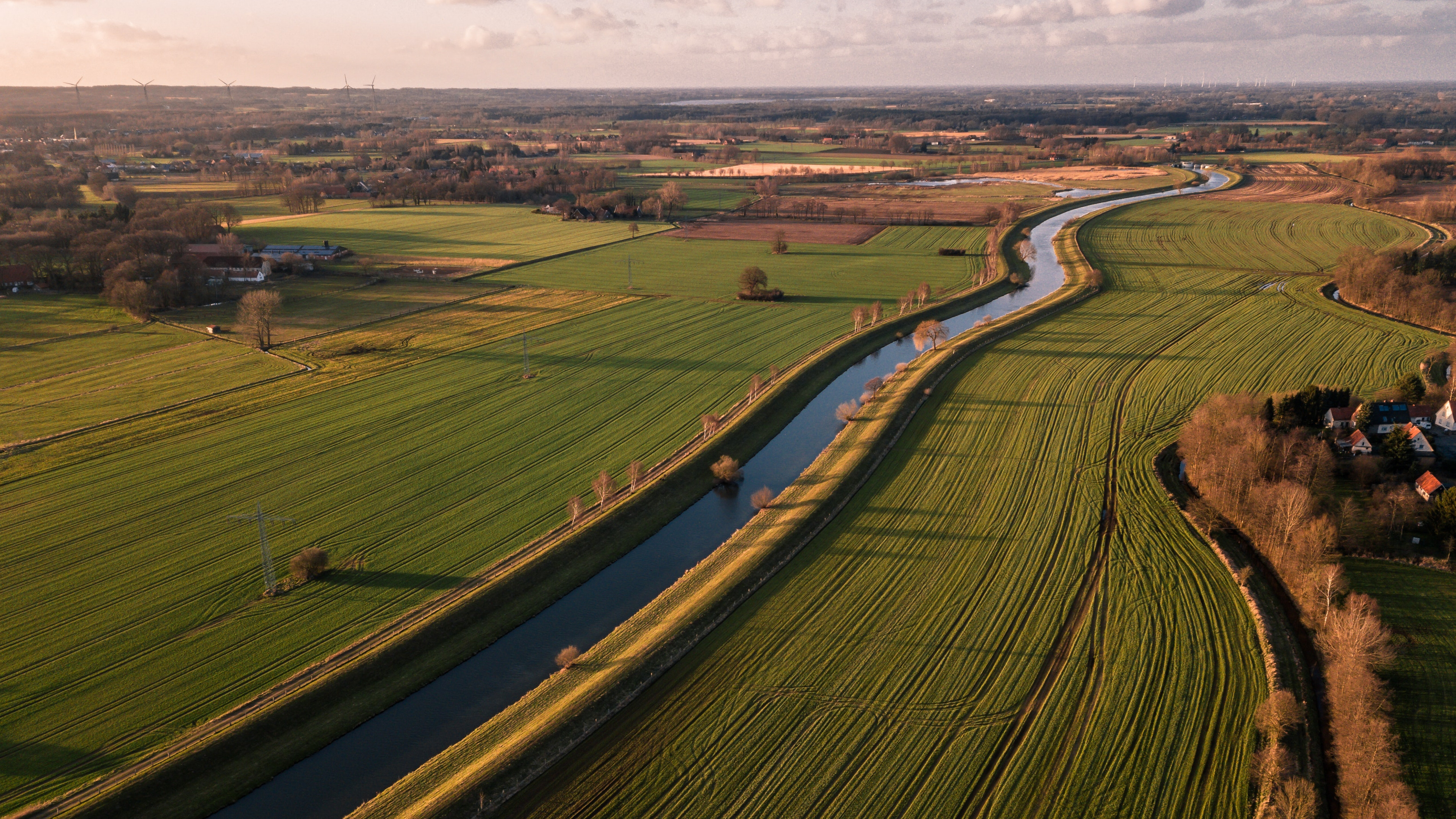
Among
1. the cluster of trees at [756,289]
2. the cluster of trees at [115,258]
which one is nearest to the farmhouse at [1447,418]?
the cluster of trees at [756,289]

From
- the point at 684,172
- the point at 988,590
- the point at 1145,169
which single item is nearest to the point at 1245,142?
the point at 1145,169

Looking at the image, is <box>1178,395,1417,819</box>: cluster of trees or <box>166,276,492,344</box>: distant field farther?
<box>166,276,492,344</box>: distant field

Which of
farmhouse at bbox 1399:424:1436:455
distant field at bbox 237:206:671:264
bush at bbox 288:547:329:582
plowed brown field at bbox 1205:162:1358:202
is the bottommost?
bush at bbox 288:547:329:582

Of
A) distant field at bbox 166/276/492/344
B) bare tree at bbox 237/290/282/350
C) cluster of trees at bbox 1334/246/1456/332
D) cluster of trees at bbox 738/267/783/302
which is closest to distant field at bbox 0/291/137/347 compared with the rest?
distant field at bbox 166/276/492/344

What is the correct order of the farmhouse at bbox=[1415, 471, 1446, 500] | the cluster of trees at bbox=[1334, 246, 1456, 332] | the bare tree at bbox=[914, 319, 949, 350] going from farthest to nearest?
1. the cluster of trees at bbox=[1334, 246, 1456, 332]
2. the bare tree at bbox=[914, 319, 949, 350]
3. the farmhouse at bbox=[1415, 471, 1446, 500]

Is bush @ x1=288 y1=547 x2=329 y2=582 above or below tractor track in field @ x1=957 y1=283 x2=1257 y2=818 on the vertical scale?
above

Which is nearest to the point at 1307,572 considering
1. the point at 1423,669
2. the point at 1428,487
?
the point at 1423,669

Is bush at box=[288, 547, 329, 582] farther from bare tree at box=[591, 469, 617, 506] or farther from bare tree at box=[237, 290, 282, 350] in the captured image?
bare tree at box=[237, 290, 282, 350]
